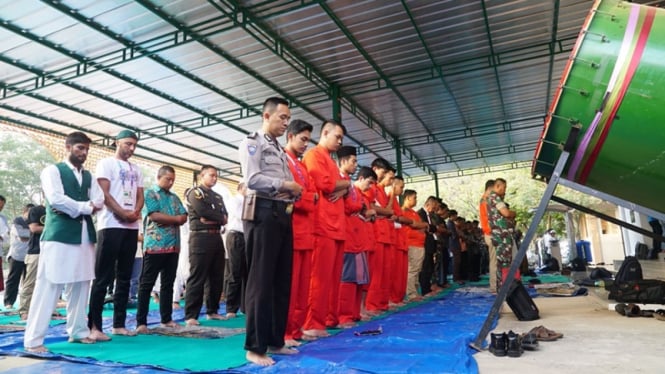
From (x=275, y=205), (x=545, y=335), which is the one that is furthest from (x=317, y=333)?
(x=545, y=335)

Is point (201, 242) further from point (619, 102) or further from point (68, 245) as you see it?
point (619, 102)

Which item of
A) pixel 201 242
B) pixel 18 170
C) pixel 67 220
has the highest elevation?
pixel 18 170

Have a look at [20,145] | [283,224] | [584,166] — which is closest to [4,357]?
[283,224]

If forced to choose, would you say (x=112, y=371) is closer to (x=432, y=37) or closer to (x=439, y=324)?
(x=439, y=324)

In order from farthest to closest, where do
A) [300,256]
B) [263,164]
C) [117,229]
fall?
1. [117,229]
2. [300,256]
3. [263,164]

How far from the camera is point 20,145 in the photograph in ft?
79.7

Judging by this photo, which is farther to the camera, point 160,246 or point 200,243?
point 200,243

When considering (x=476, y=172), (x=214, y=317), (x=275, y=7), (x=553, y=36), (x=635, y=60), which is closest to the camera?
(x=635, y=60)

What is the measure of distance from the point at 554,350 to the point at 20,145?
28.8 metres

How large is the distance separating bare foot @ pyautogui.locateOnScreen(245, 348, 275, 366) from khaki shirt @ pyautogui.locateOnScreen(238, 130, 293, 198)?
92 centimetres

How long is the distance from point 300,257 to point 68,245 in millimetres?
1729

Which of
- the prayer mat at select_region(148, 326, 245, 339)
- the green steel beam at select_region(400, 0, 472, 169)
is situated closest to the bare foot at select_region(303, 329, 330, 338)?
the prayer mat at select_region(148, 326, 245, 339)

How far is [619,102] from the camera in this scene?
225 cm

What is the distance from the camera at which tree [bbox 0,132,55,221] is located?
23375 mm
